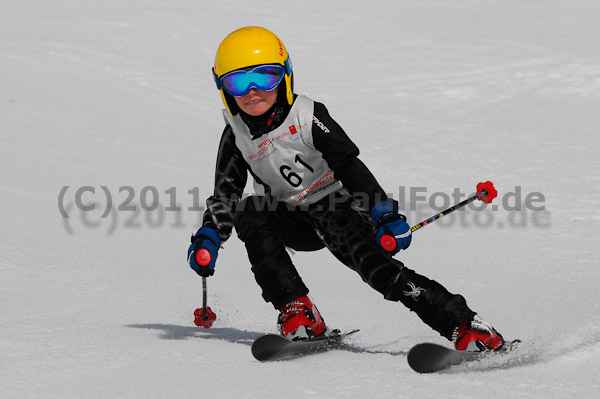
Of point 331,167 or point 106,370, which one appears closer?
point 106,370

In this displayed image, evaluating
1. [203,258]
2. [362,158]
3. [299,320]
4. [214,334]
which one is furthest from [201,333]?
[362,158]

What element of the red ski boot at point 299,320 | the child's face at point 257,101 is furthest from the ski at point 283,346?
the child's face at point 257,101

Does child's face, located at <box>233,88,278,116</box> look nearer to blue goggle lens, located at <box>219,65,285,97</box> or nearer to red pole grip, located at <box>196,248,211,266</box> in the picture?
blue goggle lens, located at <box>219,65,285,97</box>

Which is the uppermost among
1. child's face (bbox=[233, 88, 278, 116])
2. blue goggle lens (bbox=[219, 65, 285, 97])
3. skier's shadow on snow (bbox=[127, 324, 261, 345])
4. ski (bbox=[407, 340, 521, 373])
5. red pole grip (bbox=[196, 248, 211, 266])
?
blue goggle lens (bbox=[219, 65, 285, 97])

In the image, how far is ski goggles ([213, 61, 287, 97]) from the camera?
4.16m

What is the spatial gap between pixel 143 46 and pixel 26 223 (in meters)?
8.37

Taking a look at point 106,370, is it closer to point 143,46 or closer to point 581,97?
point 581,97

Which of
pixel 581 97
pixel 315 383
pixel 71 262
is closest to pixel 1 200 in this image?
pixel 71 262

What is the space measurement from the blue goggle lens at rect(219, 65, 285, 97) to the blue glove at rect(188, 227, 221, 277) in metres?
0.79

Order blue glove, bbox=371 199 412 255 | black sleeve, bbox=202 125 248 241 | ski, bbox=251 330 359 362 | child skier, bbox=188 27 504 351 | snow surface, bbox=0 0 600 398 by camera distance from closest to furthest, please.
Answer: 1. snow surface, bbox=0 0 600 398
2. ski, bbox=251 330 359 362
3. blue glove, bbox=371 199 412 255
4. child skier, bbox=188 27 504 351
5. black sleeve, bbox=202 125 248 241

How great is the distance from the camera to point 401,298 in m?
4.00

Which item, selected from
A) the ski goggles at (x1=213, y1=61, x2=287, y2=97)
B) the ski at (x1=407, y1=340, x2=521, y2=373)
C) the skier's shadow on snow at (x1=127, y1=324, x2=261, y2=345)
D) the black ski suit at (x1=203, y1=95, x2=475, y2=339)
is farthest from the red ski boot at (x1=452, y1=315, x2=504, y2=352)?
the ski goggles at (x1=213, y1=61, x2=287, y2=97)

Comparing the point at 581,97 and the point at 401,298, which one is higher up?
the point at 581,97

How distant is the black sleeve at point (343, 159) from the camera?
4.13 meters
